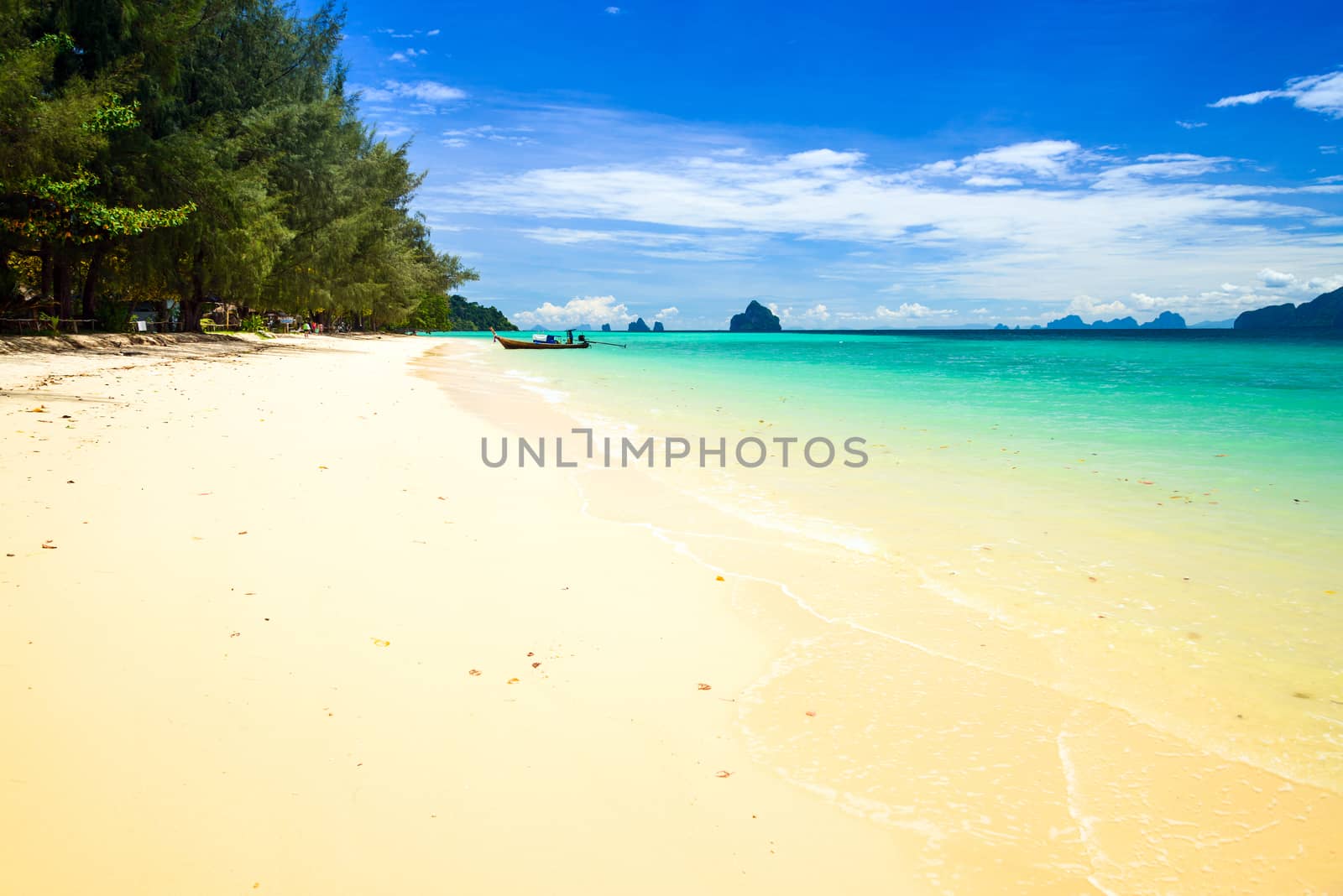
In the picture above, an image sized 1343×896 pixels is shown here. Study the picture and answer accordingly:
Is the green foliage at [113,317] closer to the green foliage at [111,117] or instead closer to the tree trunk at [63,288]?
the tree trunk at [63,288]

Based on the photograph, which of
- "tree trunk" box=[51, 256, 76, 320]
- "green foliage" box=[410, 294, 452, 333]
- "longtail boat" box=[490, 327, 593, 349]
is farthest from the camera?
"green foliage" box=[410, 294, 452, 333]

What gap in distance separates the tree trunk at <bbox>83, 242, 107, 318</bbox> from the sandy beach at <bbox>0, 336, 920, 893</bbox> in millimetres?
23066

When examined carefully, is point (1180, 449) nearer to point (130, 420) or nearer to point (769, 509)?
point (769, 509)

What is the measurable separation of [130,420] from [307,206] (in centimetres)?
2877

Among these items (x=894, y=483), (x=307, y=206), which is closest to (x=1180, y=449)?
(x=894, y=483)

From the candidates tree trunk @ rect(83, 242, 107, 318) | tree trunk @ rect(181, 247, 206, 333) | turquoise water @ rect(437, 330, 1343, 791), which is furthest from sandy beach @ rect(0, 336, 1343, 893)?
tree trunk @ rect(181, 247, 206, 333)

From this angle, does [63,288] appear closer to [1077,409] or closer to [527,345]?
[1077,409]

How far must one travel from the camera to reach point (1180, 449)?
42.0 feet

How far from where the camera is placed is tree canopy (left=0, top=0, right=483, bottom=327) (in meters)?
18.9

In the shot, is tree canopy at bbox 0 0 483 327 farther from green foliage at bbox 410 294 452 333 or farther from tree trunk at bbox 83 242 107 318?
green foliage at bbox 410 294 452 333

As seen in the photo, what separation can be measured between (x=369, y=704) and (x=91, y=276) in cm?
2998

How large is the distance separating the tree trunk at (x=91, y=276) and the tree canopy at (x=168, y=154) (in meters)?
0.09

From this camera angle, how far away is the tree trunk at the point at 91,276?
24266 mm

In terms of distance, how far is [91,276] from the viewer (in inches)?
997
